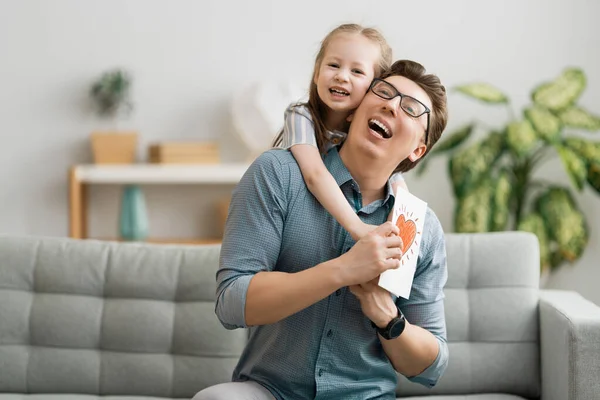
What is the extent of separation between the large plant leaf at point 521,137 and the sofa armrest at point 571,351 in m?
1.64

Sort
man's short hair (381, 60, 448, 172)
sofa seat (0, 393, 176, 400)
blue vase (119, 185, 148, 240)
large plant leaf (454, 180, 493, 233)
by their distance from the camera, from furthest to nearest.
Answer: blue vase (119, 185, 148, 240) < large plant leaf (454, 180, 493, 233) < sofa seat (0, 393, 176, 400) < man's short hair (381, 60, 448, 172)

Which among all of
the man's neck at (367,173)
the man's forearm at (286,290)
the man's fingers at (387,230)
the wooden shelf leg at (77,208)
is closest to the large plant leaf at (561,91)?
the wooden shelf leg at (77,208)

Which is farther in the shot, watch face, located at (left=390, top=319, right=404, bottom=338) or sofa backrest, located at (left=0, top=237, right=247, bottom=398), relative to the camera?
sofa backrest, located at (left=0, top=237, right=247, bottom=398)

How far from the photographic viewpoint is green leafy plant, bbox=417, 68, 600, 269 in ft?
12.4

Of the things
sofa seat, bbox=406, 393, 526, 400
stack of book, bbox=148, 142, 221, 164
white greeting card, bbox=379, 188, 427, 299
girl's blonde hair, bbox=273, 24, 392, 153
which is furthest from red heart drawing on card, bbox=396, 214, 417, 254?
stack of book, bbox=148, 142, 221, 164

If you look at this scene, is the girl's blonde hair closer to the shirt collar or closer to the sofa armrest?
the shirt collar

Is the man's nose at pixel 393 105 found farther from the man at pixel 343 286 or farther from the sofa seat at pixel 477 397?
the sofa seat at pixel 477 397

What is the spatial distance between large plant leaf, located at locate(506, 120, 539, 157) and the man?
6.76 feet

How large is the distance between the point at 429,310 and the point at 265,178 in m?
0.45

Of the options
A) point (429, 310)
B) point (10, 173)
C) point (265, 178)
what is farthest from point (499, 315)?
Answer: point (10, 173)

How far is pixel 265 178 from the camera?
1619 millimetres

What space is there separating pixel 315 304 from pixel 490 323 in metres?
0.76

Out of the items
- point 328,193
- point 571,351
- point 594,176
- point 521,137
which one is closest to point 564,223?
point 594,176

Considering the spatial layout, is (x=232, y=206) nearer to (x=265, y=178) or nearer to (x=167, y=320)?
(x=265, y=178)
